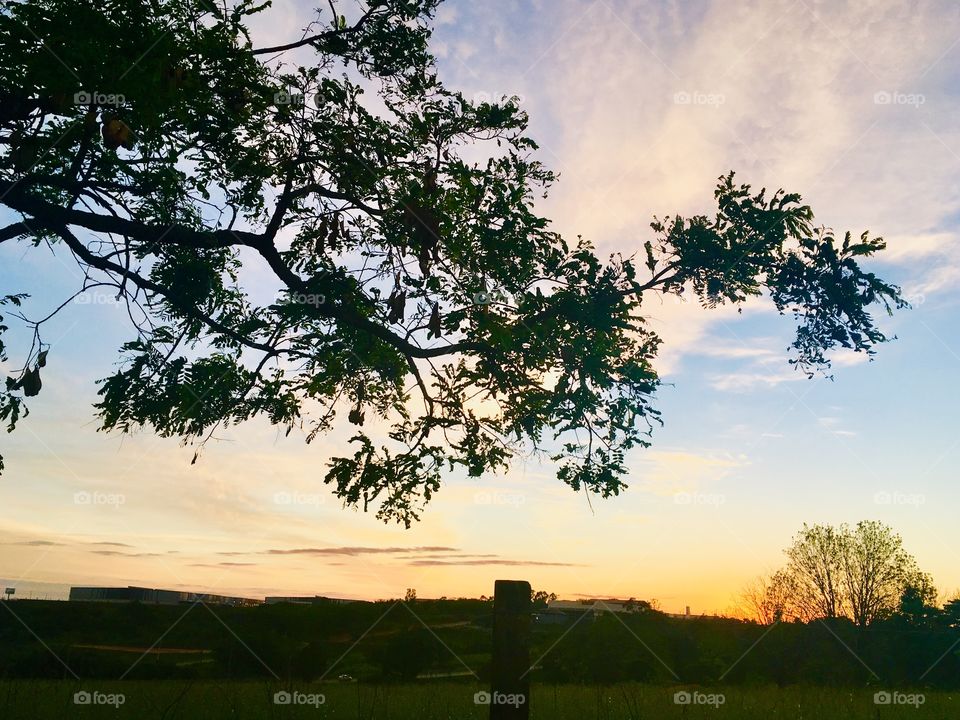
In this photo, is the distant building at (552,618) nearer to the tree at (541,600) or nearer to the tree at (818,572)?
the tree at (541,600)

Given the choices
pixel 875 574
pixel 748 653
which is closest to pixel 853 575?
pixel 875 574

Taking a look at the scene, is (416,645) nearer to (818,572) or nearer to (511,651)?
(511,651)

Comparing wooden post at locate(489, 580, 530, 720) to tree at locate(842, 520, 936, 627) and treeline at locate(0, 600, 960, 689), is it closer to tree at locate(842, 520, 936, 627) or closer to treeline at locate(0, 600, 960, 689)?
treeline at locate(0, 600, 960, 689)

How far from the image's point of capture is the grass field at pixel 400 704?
10.0 meters

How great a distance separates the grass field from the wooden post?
3425 mm

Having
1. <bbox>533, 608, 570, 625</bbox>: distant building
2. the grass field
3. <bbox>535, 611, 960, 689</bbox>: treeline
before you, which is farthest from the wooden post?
<bbox>533, 608, 570, 625</bbox>: distant building

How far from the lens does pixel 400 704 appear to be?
11.4 m

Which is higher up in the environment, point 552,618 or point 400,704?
point 552,618

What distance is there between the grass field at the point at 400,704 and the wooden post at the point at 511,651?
3425 millimetres

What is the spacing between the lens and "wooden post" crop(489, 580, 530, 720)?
276 inches

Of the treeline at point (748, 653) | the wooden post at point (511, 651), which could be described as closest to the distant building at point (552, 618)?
the treeline at point (748, 653)

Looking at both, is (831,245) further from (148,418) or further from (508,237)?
(148,418)

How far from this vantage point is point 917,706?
13.5 meters

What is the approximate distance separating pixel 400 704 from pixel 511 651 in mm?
5035
